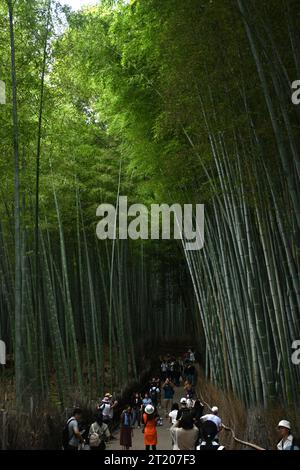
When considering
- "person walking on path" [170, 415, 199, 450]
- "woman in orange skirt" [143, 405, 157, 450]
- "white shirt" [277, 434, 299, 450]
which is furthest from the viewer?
"woman in orange skirt" [143, 405, 157, 450]

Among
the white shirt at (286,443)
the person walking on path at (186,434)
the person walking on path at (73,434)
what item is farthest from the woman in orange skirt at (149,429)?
the white shirt at (286,443)

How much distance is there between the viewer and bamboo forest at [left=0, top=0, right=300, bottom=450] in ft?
17.8

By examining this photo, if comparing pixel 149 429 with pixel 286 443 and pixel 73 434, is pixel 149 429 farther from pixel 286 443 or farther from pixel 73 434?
pixel 286 443

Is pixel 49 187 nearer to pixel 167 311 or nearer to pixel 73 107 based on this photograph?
pixel 73 107

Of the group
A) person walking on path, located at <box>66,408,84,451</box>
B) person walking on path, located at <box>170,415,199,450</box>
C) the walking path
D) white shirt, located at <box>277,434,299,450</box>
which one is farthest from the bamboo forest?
person walking on path, located at <box>170,415,199,450</box>

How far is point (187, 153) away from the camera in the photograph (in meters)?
7.60

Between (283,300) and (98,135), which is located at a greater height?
(98,135)

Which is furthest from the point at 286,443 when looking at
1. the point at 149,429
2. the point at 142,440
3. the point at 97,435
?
the point at 142,440

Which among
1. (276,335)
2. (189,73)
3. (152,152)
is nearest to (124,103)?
(152,152)

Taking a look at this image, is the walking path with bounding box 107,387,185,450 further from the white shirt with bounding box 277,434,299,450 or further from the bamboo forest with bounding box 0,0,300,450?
the white shirt with bounding box 277,434,299,450

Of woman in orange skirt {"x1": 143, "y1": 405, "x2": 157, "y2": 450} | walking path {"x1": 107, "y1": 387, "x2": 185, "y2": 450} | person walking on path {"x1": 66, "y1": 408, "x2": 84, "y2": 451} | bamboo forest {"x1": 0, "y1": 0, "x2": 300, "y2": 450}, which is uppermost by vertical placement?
bamboo forest {"x1": 0, "y1": 0, "x2": 300, "y2": 450}

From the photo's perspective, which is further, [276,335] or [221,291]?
[221,291]

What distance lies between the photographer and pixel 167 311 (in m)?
24.0

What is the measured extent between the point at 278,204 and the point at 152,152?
10.8 feet
